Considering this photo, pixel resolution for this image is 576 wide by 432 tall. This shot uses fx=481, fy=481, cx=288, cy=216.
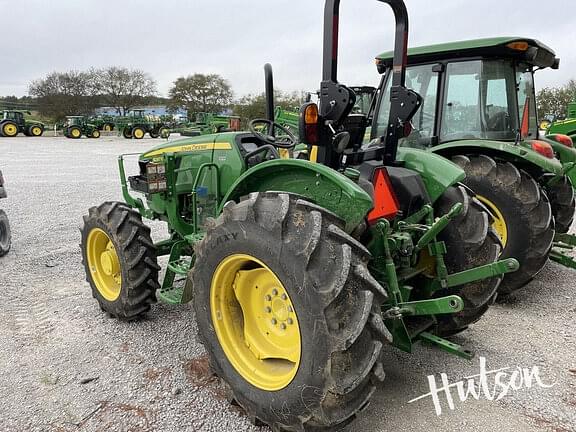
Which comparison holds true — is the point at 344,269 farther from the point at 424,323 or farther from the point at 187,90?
the point at 187,90

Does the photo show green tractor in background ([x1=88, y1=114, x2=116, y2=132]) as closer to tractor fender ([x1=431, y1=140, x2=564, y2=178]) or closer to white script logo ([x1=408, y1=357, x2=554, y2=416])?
tractor fender ([x1=431, y1=140, x2=564, y2=178])

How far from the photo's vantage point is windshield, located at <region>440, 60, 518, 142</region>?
4.77m

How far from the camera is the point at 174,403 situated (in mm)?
2760

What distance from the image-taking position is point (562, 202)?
537 centimetres

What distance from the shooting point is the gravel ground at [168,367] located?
2.62 meters

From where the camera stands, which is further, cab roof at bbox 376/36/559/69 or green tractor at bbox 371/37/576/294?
cab roof at bbox 376/36/559/69

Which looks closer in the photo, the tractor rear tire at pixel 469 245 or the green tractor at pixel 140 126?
the tractor rear tire at pixel 469 245

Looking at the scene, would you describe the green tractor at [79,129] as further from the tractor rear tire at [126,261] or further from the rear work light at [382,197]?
the rear work light at [382,197]

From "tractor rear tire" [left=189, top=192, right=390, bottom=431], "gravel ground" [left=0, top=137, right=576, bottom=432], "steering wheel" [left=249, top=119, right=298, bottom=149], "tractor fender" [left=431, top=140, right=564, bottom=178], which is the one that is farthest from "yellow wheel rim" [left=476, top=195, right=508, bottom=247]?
"tractor rear tire" [left=189, top=192, right=390, bottom=431]

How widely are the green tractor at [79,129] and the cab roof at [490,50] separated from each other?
99.4 feet

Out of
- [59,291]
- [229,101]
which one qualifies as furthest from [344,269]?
[229,101]

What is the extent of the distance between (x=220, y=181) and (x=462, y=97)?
8.81 ft

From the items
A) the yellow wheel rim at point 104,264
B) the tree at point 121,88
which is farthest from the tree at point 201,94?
the yellow wheel rim at point 104,264

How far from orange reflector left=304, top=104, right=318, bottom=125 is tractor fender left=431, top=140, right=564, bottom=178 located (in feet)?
8.27
